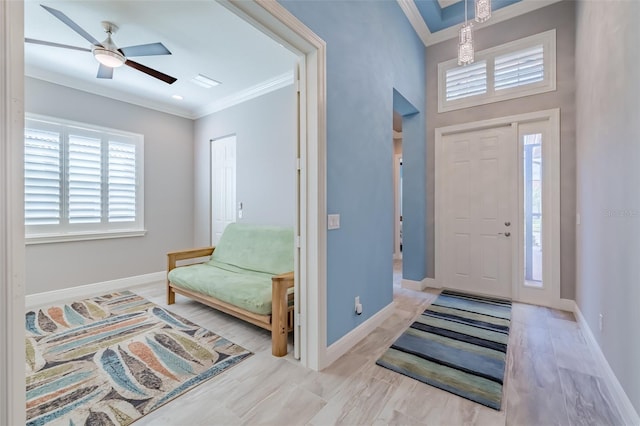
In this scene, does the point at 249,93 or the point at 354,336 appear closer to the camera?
the point at 354,336

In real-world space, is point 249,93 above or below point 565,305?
above

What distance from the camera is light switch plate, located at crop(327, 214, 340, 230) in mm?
2059

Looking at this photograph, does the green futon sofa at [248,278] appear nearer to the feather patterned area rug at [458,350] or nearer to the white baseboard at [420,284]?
the feather patterned area rug at [458,350]

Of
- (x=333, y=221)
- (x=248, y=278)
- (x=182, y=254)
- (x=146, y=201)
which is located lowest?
(x=248, y=278)

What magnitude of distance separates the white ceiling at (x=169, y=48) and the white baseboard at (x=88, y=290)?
8.86ft

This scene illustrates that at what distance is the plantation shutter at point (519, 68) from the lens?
3.23 metres

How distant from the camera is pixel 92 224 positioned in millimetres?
3922

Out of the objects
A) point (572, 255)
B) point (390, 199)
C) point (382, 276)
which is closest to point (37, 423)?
point (382, 276)

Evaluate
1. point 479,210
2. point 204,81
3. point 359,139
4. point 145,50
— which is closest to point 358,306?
point 359,139

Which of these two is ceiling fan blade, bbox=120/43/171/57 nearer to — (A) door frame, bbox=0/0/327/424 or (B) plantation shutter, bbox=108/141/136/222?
(A) door frame, bbox=0/0/327/424

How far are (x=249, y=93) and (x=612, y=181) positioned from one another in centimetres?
417

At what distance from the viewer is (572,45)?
3.05 meters

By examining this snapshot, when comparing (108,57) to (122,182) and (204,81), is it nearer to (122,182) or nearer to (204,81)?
(204,81)

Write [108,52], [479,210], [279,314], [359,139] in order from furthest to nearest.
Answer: [479,210] → [108,52] → [359,139] → [279,314]
